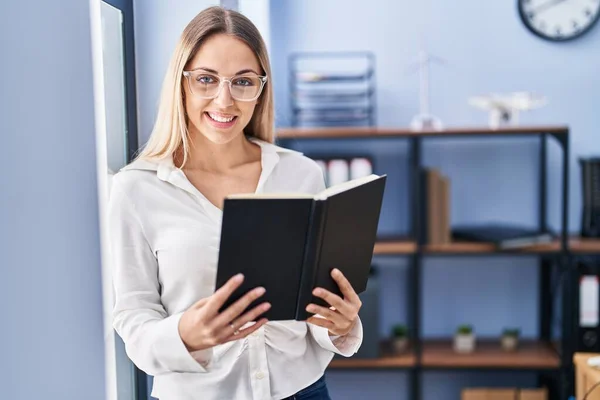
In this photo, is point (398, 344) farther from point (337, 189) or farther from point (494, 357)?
point (337, 189)

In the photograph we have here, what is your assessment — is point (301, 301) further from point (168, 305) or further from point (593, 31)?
point (593, 31)

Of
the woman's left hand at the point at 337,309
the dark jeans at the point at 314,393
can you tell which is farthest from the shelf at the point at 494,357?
the woman's left hand at the point at 337,309

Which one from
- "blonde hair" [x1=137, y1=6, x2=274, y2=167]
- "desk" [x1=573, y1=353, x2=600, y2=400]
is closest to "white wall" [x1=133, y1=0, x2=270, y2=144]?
"blonde hair" [x1=137, y1=6, x2=274, y2=167]

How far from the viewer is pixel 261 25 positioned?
2.76m

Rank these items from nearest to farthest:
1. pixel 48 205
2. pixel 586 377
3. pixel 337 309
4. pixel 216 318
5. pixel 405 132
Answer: pixel 48 205
pixel 216 318
pixel 337 309
pixel 586 377
pixel 405 132

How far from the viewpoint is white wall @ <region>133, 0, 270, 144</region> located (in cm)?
146

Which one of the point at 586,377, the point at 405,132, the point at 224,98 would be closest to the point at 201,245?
the point at 224,98

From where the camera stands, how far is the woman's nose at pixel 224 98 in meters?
1.21

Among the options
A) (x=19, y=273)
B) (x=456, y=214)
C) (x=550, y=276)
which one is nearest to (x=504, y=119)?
(x=456, y=214)

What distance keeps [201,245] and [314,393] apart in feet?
1.11

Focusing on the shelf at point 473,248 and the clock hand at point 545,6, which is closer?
the shelf at point 473,248

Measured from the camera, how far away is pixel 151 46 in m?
1.49

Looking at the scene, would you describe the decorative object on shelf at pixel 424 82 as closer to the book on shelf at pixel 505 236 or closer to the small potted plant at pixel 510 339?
the book on shelf at pixel 505 236

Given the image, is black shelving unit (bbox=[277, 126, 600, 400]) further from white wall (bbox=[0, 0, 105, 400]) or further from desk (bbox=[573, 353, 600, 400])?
white wall (bbox=[0, 0, 105, 400])
